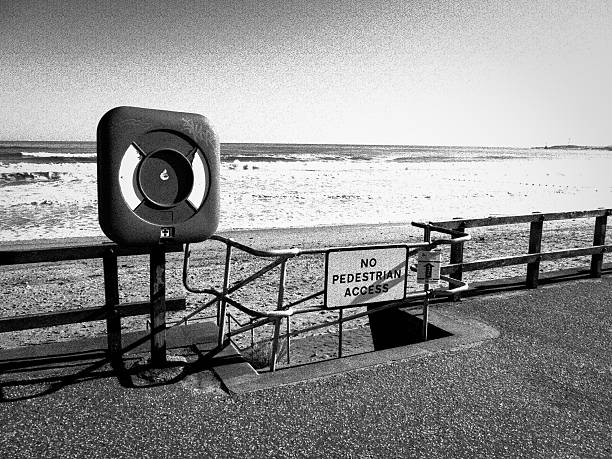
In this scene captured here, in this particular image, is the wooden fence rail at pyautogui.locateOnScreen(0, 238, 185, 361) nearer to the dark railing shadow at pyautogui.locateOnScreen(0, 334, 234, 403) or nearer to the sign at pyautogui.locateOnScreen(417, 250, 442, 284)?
the dark railing shadow at pyautogui.locateOnScreen(0, 334, 234, 403)

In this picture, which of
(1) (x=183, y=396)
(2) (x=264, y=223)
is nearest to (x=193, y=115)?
(1) (x=183, y=396)

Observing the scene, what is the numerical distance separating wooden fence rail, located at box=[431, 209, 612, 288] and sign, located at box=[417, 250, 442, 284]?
3.51ft

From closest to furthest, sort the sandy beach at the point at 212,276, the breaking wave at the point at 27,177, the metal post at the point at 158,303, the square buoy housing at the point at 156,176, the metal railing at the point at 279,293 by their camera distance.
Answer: the square buoy housing at the point at 156,176
the metal post at the point at 158,303
the metal railing at the point at 279,293
the sandy beach at the point at 212,276
the breaking wave at the point at 27,177

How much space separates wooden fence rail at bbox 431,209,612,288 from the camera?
18.3 feet

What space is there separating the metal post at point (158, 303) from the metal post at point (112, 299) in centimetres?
32

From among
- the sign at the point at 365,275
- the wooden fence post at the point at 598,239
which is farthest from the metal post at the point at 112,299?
the wooden fence post at the point at 598,239

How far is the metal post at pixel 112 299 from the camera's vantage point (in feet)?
12.1

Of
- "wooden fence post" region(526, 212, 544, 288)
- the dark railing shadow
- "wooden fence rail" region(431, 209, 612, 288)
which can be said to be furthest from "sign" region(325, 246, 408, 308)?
"wooden fence post" region(526, 212, 544, 288)

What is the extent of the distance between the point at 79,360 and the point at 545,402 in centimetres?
327

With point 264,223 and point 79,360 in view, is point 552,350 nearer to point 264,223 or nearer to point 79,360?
point 79,360

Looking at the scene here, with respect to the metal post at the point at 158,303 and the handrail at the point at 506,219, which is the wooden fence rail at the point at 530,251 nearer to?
the handrail at the point at 506,219

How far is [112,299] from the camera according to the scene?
3754mm

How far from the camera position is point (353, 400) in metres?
3.24

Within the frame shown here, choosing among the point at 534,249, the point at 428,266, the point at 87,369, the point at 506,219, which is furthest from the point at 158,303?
the point at 534,249
